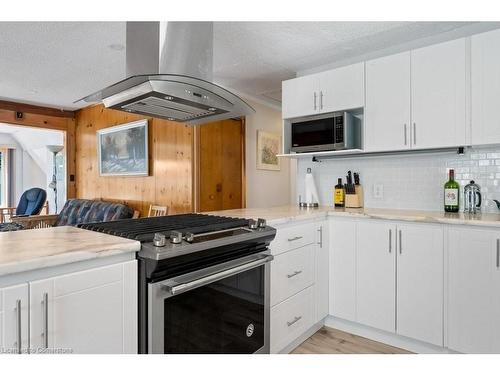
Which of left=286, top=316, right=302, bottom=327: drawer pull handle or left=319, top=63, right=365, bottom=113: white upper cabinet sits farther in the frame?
left=319, top=63, right=365, bottom=113: white upper cabinet

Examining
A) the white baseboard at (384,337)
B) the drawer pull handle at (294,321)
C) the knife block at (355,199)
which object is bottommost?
the white baseboard at (384,337)

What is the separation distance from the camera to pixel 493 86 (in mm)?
2055

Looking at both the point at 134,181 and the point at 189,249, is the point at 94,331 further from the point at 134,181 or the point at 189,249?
the point at 134,181

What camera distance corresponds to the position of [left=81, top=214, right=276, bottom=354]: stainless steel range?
4.17 feet

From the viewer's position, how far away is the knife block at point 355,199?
2.73 m

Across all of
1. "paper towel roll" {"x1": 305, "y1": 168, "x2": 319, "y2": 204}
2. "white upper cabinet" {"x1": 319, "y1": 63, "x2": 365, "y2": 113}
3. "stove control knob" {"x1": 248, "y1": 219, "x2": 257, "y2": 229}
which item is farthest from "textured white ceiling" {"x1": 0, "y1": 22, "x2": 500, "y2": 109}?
"stove control knob" {"x1": 248, "y1": 219, "x2": 257, "y2": 229}

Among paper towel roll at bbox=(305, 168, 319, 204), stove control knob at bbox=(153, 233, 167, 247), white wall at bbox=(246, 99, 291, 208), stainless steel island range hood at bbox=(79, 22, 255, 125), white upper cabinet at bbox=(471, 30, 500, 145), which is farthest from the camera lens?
white wall at bbox=(246, 99, 291, 208)

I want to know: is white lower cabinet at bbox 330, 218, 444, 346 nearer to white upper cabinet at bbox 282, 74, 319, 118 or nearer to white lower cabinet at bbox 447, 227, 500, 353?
white lower cabinet at bbox 447, 227, 500, 353

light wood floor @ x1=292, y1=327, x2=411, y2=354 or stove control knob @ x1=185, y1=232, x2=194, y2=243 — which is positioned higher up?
stove control knob @ x1=185, y1=232, x2=194, y2=243

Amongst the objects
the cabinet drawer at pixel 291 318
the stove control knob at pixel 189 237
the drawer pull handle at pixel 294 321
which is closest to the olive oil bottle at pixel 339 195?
the cabinet drawer at pixel 291 318

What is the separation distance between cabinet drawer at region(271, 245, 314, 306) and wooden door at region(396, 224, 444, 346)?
1.94 ft

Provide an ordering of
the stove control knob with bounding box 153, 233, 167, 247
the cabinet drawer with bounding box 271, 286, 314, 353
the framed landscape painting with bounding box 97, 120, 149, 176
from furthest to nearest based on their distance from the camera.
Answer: the framed landscape painting with bounding box 97, 120, 149, 176 < the cabinet drawer with bounding box 271, 286, 314, 353 < the stove control knob with bounding box 153, 233, 167, 247

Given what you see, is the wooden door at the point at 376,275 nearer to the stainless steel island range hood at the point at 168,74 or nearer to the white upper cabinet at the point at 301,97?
the white upper cabinet at the point at 301,97

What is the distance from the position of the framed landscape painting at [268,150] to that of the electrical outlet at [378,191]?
200 centimetres
